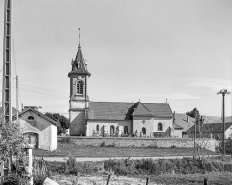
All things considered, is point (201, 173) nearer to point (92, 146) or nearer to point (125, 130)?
point (92, 146)

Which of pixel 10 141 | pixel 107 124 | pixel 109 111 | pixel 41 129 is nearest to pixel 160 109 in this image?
pixel 109 111

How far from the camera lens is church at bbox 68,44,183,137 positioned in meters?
51.7

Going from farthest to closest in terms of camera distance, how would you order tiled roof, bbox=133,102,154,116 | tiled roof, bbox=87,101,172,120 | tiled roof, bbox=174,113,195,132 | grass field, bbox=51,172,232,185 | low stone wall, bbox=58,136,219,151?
1. tiled roof, bbox=174,113,195,132
2. tiled roof, bbox=133,102,154,116
3. tiled roof, bbox=87,101,172,120
4. low stone wall, bbox=58,136,219,151
5. grass field, bbox=51,172,232,185

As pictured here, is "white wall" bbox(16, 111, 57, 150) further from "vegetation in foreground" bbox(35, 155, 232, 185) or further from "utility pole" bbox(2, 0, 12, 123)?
"utility pole" bbox(2, 0, 12, 123)

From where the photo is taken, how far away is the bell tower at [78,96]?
51781 mm

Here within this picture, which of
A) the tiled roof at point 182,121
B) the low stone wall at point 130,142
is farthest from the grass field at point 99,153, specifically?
the tiled roof at point 182,121

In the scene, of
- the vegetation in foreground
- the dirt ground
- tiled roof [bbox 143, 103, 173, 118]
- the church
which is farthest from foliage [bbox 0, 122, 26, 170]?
tiled roof [bbox 143, 103, 173, 118]

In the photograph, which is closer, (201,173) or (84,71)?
(201,173)

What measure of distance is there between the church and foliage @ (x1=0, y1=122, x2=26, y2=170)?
38.6 m

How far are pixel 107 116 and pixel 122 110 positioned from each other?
3.21 metres

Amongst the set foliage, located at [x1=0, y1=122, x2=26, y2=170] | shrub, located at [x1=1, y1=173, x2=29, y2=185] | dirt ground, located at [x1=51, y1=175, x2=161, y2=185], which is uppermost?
foliage, located at [x1=0, y1=122, x2=26, y2=170]

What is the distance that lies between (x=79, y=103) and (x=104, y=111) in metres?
4.51

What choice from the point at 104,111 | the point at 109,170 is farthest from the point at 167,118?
the point at 109,170

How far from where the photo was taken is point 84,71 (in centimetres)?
5394
